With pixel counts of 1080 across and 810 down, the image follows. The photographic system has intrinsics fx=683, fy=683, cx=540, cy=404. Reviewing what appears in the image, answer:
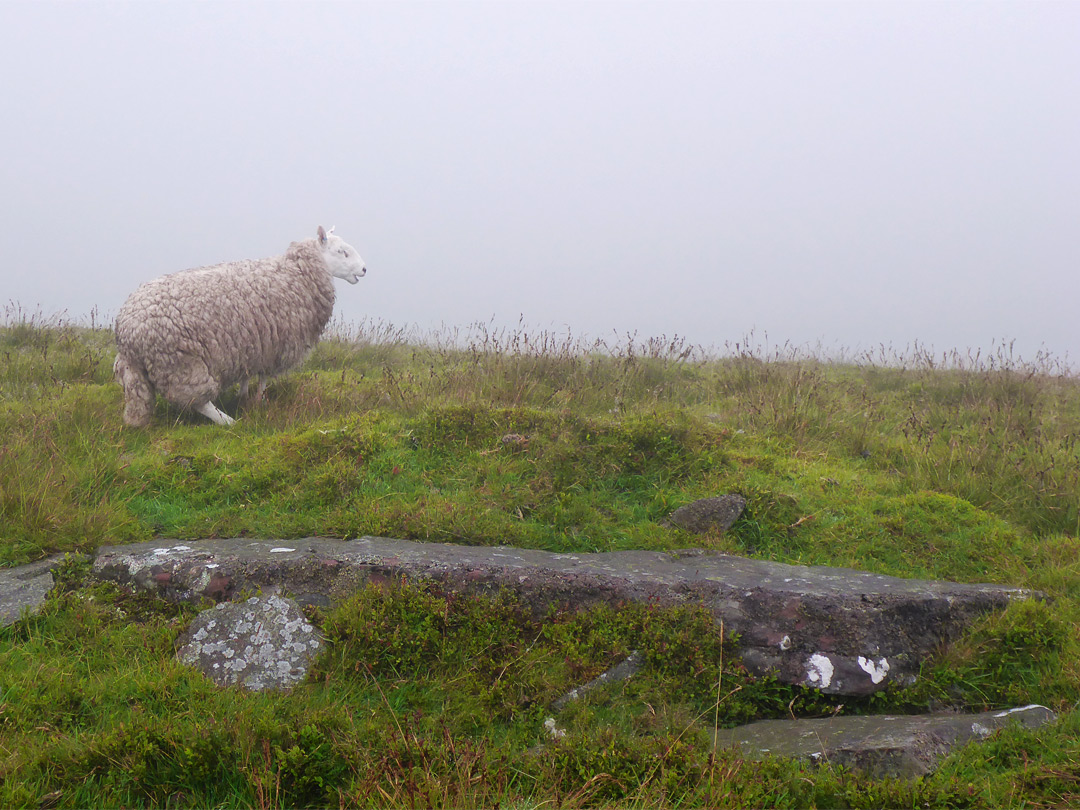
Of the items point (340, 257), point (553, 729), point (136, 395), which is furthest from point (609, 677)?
point (340, 257)

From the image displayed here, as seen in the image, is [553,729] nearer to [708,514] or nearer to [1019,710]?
[1019,710]

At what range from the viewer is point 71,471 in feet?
17.1

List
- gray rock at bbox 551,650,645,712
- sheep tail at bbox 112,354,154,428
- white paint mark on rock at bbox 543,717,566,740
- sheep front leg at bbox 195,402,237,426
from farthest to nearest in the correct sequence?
1. sheep front leg at bbox 195,402,237,426
2. sheep tail at bbox 112,354,154,428
3. gray rock at bbox 551,650,645,712
4. white paint mark on rock at bbox 543,717,566,740

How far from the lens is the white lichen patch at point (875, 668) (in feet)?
11.9

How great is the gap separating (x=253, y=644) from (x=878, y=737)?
3.04 meters

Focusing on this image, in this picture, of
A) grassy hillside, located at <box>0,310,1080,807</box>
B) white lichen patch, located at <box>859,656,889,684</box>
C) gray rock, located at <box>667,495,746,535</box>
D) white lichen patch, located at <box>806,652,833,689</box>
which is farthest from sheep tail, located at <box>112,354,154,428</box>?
white lichen patch, located at <box>859,656,889,684</box>

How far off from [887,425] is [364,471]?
622cm

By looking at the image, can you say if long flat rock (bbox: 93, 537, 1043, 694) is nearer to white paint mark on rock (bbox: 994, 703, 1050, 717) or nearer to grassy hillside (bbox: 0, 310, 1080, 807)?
grassy hillside (bbox: 0, 310, 1080, 807)

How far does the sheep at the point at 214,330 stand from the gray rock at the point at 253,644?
3.78 meters

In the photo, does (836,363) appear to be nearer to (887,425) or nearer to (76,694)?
(887,425)

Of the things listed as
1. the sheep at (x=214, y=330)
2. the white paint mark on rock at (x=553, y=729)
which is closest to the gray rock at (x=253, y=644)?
the white paint mark on rock at (x=553, y=729)

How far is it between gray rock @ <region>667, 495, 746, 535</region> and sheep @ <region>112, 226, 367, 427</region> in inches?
186

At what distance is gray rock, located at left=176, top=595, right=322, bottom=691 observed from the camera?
3.46 m

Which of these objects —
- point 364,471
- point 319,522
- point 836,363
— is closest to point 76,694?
point 319,522
